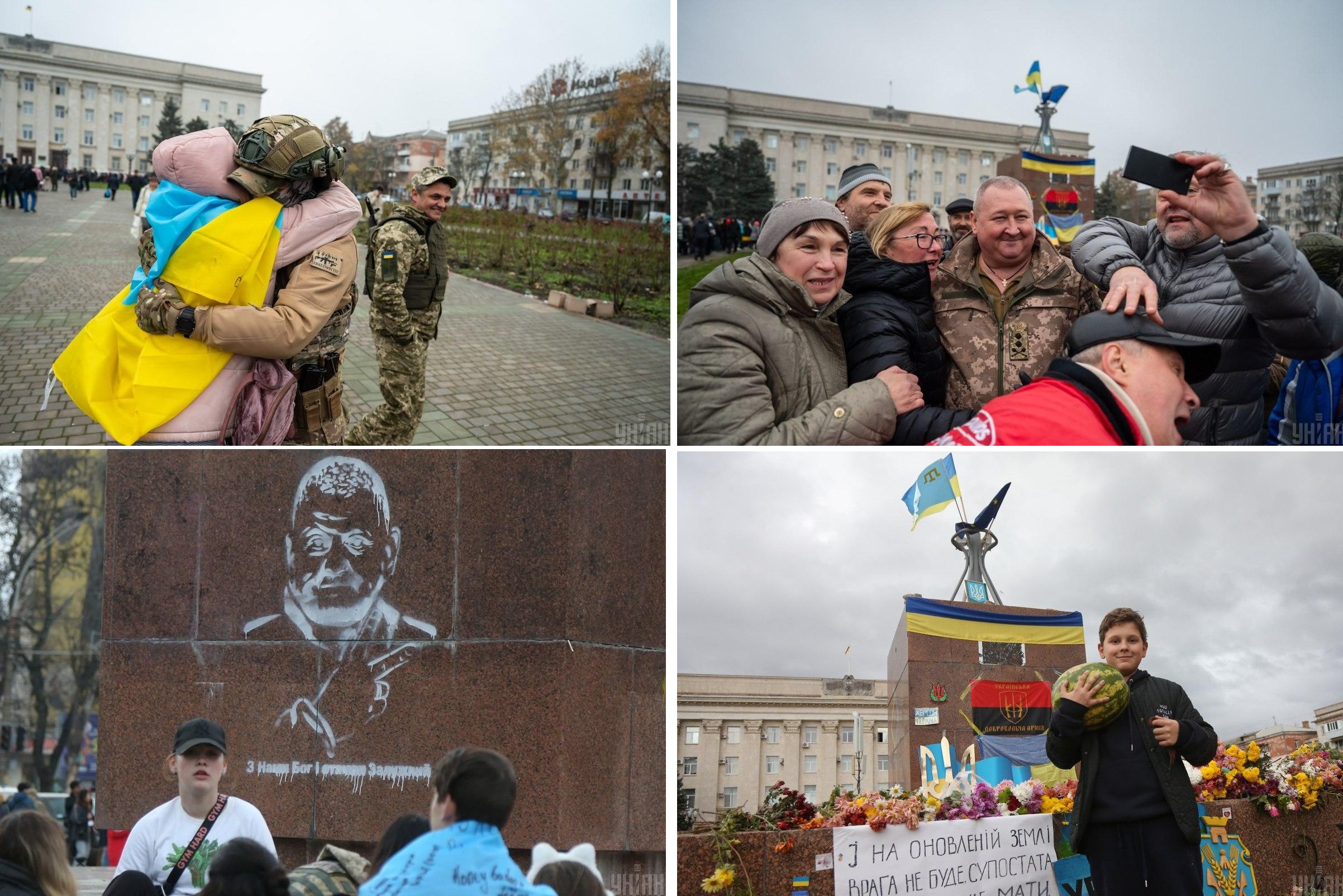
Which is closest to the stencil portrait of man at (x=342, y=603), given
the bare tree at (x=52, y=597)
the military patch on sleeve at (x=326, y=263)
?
the military patch on sleeve at (x=326, y=263)

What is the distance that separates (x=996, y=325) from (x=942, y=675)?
137 cm

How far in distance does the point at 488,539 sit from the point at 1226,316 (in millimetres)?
2619

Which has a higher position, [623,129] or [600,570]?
[623,129]

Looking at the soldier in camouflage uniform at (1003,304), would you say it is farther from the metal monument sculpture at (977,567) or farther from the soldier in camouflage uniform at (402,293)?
the soldier in camouflage uniform at (402,293)

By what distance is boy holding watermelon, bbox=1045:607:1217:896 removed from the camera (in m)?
3.32

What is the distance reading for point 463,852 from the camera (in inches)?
98.6

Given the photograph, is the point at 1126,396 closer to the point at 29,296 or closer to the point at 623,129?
the point at 623,129

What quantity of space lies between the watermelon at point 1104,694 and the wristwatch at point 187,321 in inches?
124

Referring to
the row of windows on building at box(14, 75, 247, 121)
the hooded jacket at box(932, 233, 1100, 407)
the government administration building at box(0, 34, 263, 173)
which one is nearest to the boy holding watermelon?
the hooded jacket at box(932, 233, 1100, 407)

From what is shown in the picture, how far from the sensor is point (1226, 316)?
121 inches

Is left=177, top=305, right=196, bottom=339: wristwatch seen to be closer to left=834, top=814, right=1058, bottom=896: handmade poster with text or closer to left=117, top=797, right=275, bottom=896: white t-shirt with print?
left=117, top=797, right=275, bottom=896: white t-shirt with print

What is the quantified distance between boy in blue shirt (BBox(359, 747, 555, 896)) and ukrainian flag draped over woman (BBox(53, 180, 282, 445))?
1.47 metres

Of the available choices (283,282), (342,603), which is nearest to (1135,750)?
(342,603)

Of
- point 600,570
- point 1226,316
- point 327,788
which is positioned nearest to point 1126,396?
point 1226,316
